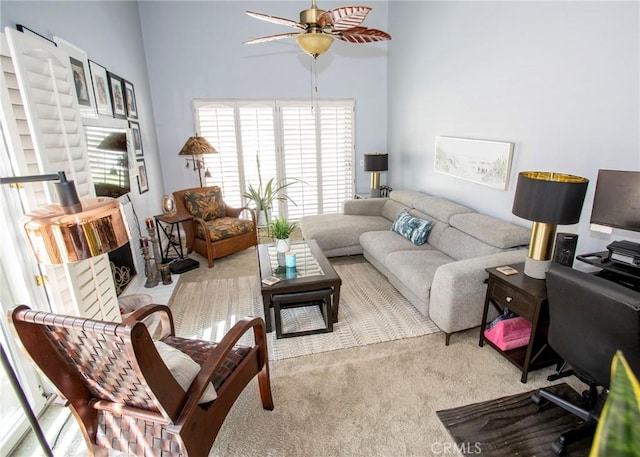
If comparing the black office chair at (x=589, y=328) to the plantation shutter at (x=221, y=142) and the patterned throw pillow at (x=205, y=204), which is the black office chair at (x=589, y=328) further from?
the plantation shutter at (x=221, y=142)

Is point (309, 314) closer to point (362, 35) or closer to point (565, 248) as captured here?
point (565, 248)

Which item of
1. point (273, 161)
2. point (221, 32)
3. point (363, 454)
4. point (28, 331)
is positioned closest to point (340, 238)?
point (273, 161)

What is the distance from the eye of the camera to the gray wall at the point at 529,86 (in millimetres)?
2043

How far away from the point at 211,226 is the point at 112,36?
223cm

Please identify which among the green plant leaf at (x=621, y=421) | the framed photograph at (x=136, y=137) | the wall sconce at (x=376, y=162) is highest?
the framed photograph at (x=136, y=137)

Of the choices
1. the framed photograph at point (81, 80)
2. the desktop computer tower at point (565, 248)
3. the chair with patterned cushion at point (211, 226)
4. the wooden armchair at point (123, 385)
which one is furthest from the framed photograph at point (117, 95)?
the desktop computer tower at point (565, 248)

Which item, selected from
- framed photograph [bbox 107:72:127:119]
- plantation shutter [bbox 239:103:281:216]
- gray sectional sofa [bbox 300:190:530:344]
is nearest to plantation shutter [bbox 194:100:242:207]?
plantation shutter [bbox 239:103:281:216]

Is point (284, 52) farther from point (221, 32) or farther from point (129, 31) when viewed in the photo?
point (129, 31)

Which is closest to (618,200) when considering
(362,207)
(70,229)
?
(70,229)

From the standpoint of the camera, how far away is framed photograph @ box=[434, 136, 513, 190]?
3008 millimetres

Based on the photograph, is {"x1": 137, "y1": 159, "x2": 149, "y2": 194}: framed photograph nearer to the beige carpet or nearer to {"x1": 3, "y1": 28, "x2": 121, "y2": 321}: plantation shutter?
{"x1": 3, "y1": 28, "x2": 121, "y2": 321}: plantation shutter

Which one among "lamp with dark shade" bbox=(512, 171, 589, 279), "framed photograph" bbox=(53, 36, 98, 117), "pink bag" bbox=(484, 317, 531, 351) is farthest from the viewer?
"framed photograph" bbox=(53, 36, 98, 117)

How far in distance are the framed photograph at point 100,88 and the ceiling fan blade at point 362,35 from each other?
2.21 m

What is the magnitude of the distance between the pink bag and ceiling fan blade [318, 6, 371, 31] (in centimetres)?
213
